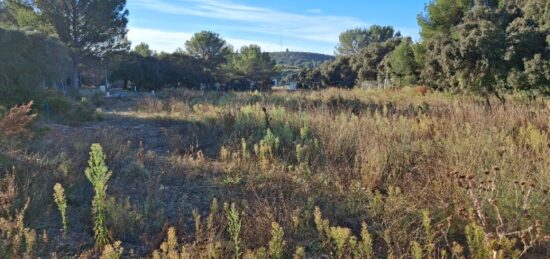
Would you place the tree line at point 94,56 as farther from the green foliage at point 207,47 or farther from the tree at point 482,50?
the tree at point 482,50

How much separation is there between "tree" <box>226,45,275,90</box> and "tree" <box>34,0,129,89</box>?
13.2 meters

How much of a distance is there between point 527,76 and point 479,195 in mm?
12846

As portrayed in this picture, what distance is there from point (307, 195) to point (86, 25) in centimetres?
3059

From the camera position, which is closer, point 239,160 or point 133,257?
point 133,257

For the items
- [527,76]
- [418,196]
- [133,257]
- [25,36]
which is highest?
[25,36]

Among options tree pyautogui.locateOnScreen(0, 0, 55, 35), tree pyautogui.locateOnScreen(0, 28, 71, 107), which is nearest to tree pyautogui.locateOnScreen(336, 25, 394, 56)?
tree pyautogui.locateOnScreen(0, 0, 55, 35)

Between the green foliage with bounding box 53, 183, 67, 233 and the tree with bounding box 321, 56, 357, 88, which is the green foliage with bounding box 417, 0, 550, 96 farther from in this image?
the tree with bounding box 321, 56, 357, 88

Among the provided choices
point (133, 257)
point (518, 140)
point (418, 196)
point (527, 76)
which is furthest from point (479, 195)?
point (527, 76)

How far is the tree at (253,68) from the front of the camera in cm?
4412

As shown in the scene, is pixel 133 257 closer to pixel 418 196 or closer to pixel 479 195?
pixel 418 196

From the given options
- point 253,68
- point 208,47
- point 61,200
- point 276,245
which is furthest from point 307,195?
point 208,47

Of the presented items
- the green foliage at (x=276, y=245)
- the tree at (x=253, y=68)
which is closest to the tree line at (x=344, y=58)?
the tree at (x=253, y=68)

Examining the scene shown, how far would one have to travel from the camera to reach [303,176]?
14.3 ft

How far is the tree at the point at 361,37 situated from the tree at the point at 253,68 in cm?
1337
